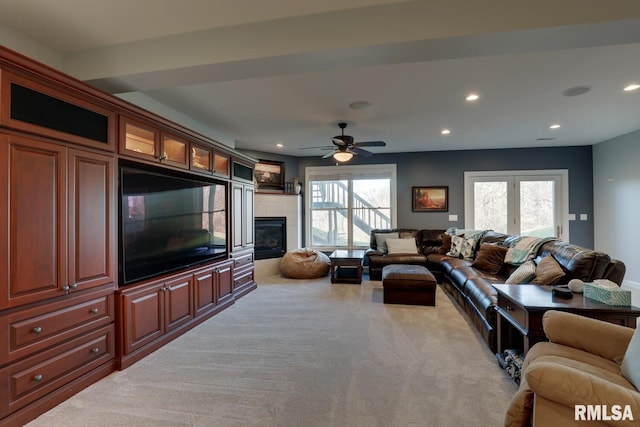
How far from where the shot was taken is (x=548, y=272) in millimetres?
2617

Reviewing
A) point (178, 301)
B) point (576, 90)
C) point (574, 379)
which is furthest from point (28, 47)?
point (576, 90)

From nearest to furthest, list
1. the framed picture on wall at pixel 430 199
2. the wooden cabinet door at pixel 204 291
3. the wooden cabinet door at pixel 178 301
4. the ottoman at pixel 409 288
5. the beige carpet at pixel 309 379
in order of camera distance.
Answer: the beige carpet at pixel 309 379 < the wooden cabinet door at pixel 178 301 < the wooden cabinet door at pixel 204 291 < the ottoman at pixel 409 288 < the framed picture on wall at pixel 430 199

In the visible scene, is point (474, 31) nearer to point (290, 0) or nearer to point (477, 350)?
point (290, 0)

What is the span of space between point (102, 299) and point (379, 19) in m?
2.87

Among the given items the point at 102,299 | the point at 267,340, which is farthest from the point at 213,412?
the point at 102,299

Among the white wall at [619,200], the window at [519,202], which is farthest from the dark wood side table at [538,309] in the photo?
the window at [519,202]

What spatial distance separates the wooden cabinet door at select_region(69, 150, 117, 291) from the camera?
1980 mm

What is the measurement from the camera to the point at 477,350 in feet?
8.34

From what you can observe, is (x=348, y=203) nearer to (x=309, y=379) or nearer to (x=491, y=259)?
(x=491, y=259)

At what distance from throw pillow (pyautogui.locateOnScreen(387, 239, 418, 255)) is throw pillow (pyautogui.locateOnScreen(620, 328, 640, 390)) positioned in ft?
13.7

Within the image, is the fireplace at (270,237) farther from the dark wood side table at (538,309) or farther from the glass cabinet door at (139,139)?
the dark wood side table at (538,309)

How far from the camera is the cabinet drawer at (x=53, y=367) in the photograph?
5.41ft

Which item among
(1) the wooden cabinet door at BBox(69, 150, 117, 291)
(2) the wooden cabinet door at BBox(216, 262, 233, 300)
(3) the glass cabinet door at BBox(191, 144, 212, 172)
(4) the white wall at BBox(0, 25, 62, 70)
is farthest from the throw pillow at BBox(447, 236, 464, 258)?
(4) the white wall at BBox(0, 25, 62, 70)

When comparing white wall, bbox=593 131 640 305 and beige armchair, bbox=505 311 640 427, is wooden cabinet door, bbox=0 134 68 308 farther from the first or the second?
white wall, bbox=593 131 640 305
